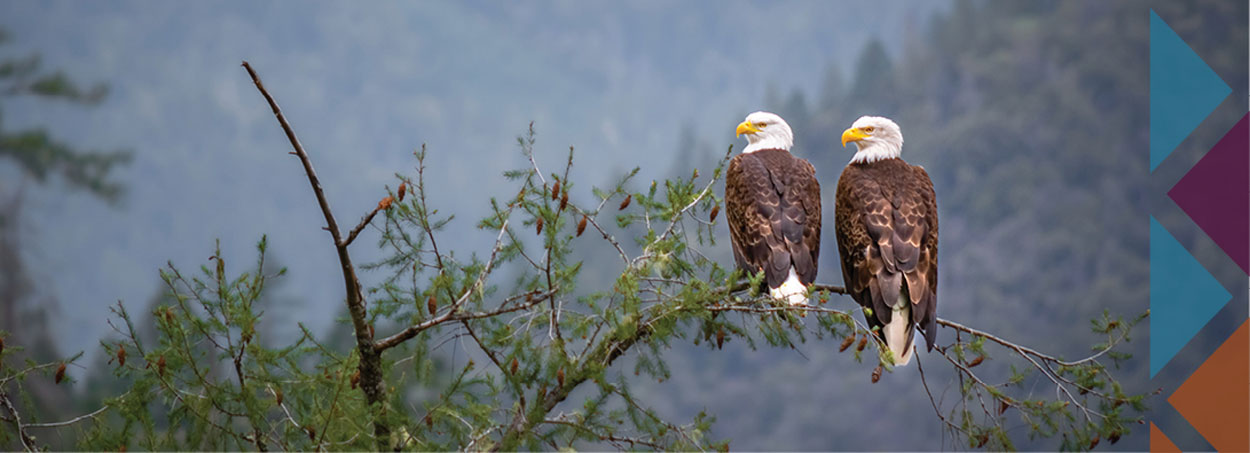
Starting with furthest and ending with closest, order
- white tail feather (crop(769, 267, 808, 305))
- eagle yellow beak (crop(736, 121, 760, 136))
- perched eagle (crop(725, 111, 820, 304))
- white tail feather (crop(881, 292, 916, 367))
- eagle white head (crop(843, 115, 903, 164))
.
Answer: eagle yellow beak (crop(736, 121, 760, 136))
eagle white head (crop(843, 115, 903, 164))
perched eagle (crop(725, 111, 820, 304))
white tail feather (crop(769, 267, 808, 305))
white tail feather (crop(881, 292, 916, 367))

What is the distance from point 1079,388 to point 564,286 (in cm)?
176

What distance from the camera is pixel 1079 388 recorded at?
11.2 feet

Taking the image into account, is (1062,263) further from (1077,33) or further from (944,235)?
(1077,33)

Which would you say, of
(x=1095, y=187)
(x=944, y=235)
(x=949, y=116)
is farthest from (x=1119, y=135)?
(x=944, y=235)

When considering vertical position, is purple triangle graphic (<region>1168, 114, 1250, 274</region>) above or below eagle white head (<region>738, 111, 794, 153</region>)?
above

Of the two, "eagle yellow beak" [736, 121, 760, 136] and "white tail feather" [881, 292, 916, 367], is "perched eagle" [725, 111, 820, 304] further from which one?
"white tail feather" [881, 292, 916, 367]

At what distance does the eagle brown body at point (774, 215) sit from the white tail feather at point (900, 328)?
0.34 meters

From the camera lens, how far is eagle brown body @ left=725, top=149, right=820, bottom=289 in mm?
3754

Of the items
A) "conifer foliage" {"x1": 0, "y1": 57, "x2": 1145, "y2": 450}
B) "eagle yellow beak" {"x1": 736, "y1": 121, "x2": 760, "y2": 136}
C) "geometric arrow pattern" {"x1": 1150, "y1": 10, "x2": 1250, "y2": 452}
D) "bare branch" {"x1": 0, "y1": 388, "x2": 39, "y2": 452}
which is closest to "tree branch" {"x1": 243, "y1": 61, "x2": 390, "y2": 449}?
"conifer foliage" {"x1": 0, "y1": 57, "x2": 1145, "y2": 450}

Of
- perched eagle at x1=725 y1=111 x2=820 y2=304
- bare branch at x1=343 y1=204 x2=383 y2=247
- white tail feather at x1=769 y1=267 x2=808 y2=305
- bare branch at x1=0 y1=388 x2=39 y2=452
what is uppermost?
perched eagle at x1=725 y1=111 x2=820 y2=304

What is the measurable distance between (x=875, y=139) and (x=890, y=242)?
2.07 feet

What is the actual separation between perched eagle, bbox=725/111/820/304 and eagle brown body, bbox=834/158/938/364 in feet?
0.40

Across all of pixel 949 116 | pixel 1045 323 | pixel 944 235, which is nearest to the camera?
pixel 1045 323

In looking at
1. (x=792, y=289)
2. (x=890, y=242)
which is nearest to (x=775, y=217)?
(x=792, y=289)
